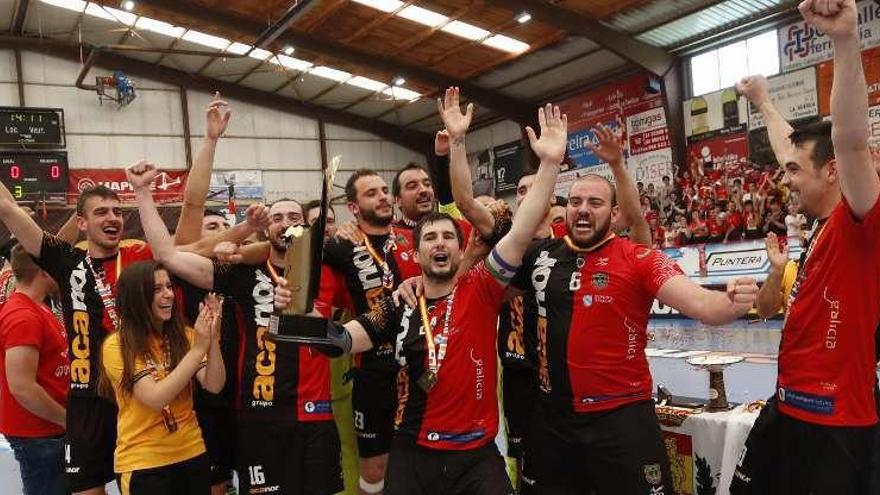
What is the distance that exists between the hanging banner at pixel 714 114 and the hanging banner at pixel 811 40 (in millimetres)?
1364

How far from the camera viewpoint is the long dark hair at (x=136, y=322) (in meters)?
3.47

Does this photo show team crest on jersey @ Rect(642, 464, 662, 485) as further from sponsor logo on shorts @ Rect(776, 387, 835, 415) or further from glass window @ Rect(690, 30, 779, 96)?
glass window @ Rect(690, 30, 779, 96)

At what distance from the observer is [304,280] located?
2961 millimetres

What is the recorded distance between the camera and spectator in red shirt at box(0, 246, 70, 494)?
4.34 meters

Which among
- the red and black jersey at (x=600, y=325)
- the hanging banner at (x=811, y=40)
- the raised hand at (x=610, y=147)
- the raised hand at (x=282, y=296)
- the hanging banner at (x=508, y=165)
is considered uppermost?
the hanging banner at (x=811, y=40)

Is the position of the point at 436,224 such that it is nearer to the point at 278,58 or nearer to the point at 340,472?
the point at 340,472

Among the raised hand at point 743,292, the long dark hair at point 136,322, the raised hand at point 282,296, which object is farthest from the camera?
the long dark hair at point 136,322

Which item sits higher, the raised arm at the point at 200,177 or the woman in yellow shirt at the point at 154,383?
the raised arm at the point at 200,177

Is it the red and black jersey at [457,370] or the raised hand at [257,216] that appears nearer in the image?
the red and black jersey at [457,370]

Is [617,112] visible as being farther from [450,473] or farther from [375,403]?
[450,473]

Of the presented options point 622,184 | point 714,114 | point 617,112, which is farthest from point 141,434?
point 617,112

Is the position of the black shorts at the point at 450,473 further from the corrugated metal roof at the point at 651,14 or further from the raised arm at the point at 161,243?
the corrugated metal roof at the point at 651,14

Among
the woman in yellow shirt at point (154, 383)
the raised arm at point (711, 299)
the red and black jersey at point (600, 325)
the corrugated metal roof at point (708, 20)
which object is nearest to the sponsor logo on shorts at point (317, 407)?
the woman in yellow shirt at point (154, 383)

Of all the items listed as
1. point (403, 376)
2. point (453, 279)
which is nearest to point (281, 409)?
point (403, 376)
